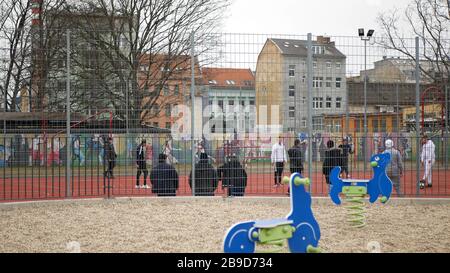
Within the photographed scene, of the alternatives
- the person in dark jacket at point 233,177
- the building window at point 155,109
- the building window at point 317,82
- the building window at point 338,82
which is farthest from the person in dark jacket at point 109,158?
the building window at point 338,82

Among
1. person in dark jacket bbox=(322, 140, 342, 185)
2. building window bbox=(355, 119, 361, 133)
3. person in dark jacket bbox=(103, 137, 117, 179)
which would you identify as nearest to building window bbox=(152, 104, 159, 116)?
person in dark jacket bbox=(103, 137, 117, 179)

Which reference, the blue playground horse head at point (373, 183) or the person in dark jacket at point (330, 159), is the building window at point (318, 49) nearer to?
the person in dark jacket at point (330, 159)

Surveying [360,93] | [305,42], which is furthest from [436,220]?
[305,42]

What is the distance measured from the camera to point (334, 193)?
8750 mm

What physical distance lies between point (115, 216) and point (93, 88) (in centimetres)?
439

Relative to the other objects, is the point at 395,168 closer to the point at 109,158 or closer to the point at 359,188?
the point at 359,188

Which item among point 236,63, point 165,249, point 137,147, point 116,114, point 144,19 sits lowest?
point 165,249

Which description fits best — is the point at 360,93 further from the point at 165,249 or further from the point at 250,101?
the point at 165,249

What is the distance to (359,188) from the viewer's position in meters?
8.59

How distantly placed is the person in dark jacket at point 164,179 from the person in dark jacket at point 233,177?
109cm

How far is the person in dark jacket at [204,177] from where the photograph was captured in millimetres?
11516

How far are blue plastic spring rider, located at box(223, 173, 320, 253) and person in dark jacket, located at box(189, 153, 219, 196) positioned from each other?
5.56 metres

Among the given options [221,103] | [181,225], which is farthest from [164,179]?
[181,225]

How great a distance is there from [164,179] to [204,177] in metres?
0.97
